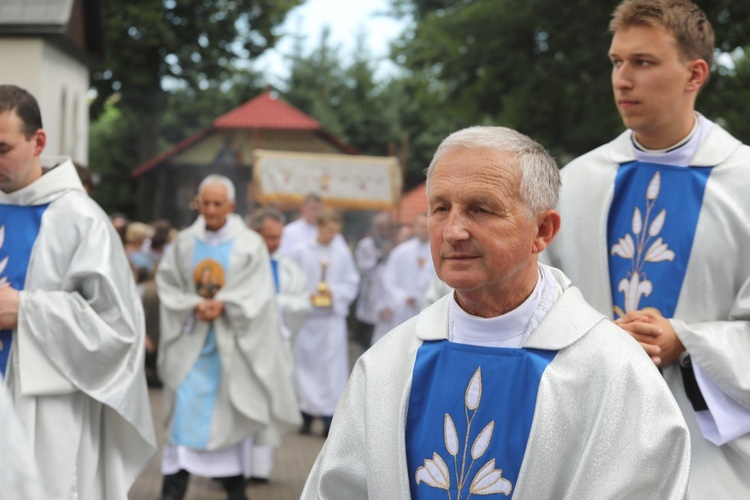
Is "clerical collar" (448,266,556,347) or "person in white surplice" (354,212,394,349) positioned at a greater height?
"clerical collar" (448,266,556,347)

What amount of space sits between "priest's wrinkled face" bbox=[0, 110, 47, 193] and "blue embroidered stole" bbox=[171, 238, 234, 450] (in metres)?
3.77

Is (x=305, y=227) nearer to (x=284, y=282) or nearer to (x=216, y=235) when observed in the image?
(x=284, y=282)

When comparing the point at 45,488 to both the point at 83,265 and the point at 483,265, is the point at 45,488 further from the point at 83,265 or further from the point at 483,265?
the point at 483,265

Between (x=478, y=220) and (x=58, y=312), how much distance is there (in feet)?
8.56

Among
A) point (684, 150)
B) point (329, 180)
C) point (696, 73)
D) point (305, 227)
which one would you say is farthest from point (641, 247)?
point (329, 180)

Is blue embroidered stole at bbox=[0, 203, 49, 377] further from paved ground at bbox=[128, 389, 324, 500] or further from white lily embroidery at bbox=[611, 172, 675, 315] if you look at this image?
paved ground at bbox=[128, 389, 324, 500]

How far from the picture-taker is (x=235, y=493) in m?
9.07

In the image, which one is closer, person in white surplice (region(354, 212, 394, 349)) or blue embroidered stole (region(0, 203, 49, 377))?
blue embroidered stole (region(0, 203, 49, 377))

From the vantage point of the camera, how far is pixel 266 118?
4325cm

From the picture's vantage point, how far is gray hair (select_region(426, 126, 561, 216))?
3.21 meters

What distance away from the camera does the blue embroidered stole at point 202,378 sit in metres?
8.97

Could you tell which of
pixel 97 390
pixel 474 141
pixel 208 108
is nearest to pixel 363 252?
pixel 97 390

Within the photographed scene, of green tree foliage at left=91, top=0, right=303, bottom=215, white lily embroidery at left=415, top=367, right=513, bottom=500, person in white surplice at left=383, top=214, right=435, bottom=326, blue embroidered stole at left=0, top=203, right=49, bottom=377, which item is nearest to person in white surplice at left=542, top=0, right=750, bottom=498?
white lily embroidery at left=415, top=367, right=513, bottom=500

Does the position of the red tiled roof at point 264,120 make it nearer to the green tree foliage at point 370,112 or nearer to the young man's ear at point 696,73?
the green tree foliage at point 370,112
